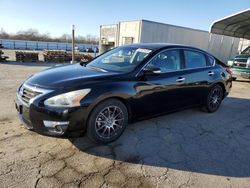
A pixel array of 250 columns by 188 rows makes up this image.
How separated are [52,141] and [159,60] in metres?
2.27

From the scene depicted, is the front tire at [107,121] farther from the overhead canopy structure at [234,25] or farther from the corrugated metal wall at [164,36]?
the corrugated metal wall at [164,36]

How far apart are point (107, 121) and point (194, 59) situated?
251 cm

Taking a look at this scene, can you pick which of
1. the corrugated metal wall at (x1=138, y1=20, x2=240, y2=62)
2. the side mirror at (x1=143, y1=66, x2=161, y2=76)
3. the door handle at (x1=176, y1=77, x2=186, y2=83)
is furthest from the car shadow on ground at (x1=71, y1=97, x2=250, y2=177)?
the corrugated metal wall at (x1=138, y1=20, x2=240, y2=62)

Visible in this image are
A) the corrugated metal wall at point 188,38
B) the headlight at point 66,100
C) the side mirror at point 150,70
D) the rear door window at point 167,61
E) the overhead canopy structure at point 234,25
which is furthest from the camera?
the corrugated metal wall at point 188,38

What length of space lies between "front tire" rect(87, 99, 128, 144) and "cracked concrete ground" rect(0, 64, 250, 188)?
0.15 m

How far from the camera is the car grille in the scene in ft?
9.43

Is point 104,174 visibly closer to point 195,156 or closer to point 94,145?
point 94,145

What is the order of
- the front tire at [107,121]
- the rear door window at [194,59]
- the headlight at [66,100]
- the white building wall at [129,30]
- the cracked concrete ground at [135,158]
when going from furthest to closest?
1. the white building wall at [129,30]
2. the rear door window at [194,59]
3. the front tire at [107,121]
4. the headlight at [66,100]
5. the cracked concrete ground at [135,158]

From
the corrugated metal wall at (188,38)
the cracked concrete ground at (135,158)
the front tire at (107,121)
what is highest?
the corrugated metal wall at (188,38)

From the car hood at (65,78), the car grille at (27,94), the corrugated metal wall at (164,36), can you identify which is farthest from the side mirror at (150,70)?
the corrugated metal wall at (164,36)

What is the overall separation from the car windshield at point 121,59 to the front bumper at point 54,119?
111cm

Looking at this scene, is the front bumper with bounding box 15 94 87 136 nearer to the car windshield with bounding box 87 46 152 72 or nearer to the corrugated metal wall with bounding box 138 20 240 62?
the car windshield with bounding box 87 46 152 72

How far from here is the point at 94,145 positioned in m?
3.21

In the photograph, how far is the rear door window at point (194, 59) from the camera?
431cm
